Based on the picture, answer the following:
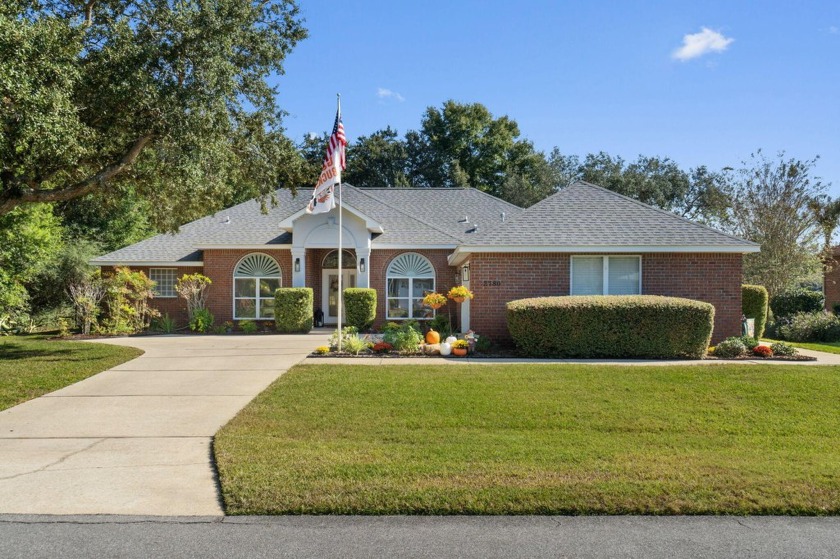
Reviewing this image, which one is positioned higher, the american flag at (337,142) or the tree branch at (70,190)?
the american flag at (337,142)

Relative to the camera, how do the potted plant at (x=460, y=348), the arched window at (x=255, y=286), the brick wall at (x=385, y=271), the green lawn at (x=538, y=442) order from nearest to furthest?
the green lawn at (x=538, y=442) → the potted plant at (x=460, y=348) → the brick wall at (x=385, y=271) → the arched window at (x=255, y=286)

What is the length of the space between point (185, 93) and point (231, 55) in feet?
3.97

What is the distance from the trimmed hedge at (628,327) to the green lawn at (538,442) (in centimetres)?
167

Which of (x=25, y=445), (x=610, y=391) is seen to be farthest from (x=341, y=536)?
(x=610, y=391)

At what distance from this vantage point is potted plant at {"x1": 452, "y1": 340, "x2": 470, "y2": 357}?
13664 mm

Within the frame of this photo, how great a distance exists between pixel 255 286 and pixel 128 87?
1215 cm

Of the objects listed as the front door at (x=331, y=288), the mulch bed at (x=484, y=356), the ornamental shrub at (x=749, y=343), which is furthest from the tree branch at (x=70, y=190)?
the ornamental shrub at (x=749, y=343)

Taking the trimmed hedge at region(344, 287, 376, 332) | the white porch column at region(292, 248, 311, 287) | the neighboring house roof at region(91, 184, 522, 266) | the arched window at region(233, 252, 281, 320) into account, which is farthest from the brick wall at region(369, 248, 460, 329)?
the arched window at region(233, 252, 281, 320)

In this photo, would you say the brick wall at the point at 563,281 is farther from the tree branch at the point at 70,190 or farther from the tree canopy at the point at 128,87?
the tree branch at the point at 70,190

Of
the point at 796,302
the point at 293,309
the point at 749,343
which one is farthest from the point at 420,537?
the point at 796,302

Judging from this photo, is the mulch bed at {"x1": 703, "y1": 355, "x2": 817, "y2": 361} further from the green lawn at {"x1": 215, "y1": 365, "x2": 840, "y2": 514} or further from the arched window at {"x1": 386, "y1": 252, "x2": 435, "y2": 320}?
the arched window at {"x1": 386, "y1": 252, "x2": 435, "y2": 320}

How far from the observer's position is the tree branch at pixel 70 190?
1252cm

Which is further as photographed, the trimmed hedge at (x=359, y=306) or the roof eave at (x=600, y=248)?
the trimmed hedge at (x=359, y=306)

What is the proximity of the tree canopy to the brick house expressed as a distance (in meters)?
4.25
